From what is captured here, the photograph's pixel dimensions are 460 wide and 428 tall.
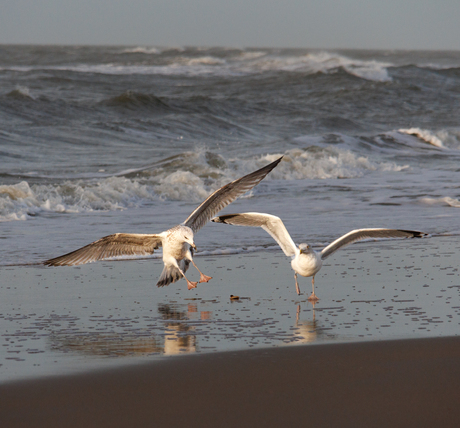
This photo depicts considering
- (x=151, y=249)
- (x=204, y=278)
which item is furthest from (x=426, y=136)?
(x=204, y=278)

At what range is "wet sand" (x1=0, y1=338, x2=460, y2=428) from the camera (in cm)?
345

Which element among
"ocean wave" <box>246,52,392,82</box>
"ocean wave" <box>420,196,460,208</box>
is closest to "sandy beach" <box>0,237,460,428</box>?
"ocean wave" <box>420,196,460,208</box>

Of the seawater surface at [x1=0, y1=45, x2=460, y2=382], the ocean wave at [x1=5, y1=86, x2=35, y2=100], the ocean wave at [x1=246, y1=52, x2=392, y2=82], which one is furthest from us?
the ocean wave at [x1=246, y1=52, x2=392, y2=82]

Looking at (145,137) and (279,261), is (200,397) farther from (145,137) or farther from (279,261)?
(145,137)

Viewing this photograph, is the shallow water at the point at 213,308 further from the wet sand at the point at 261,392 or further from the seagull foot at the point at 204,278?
the wet sand at the point at 261,392

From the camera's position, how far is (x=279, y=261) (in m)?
7.73

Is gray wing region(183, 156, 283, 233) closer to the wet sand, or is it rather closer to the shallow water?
the shallow water

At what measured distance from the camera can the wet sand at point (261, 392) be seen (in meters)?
3.45

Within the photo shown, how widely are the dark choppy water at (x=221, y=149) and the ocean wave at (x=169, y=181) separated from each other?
1.4 inches

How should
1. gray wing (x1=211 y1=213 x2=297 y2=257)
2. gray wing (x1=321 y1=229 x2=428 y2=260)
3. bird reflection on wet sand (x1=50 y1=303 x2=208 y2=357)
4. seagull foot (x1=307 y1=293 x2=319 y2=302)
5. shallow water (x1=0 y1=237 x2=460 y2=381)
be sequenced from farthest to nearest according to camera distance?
gray wing (x1=211 y1=213 x2=297 y2=257), gray wing (x1=321 y1=229 x2=428 y2=260), seagull foot (x1=307 y1=293 x2=319 y2=302), shallow water (x1=0 y1=237 x2=460 y2=381), bird reflection on wet sand (x1=50 y1=303 x2=208 y2=357)

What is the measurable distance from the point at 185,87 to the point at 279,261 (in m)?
25.4

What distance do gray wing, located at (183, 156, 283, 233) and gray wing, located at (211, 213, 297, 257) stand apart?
186mm

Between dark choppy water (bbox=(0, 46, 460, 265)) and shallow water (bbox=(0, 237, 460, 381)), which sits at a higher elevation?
dark choppy water (bbox=(0, 46, 460, 265))

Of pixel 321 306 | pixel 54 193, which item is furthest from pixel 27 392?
pixel 54 193
